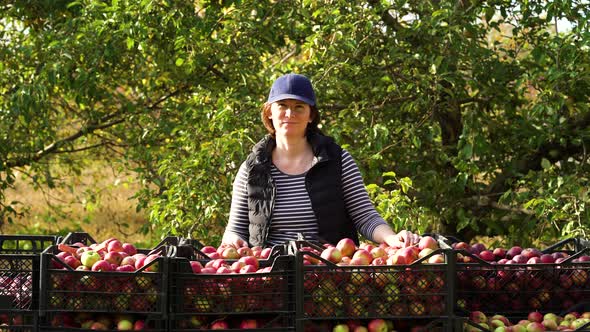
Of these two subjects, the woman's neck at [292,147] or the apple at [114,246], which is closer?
the apple at [114,246]

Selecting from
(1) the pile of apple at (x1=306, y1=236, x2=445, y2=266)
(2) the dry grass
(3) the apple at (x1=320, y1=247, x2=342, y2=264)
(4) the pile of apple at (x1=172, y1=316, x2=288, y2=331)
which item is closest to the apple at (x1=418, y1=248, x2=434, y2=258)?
(1) the pile of apple at (x1=306, y1=236, x2=445, y2=266)

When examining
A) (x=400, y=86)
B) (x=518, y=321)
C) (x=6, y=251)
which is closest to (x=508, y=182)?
(x=400, y=86)

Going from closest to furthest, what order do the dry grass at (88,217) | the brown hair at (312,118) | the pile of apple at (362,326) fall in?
1. the pile of apple at (362,326)
2. the brown hair at (312,118)
3. the dry grass at (88,217)

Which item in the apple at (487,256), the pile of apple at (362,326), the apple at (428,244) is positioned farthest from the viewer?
the apple at (487,256)

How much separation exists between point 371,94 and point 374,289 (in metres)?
2.81

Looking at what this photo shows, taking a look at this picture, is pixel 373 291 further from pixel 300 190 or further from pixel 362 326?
pixel 300 190

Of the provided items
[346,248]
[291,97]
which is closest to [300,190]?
[291,97]

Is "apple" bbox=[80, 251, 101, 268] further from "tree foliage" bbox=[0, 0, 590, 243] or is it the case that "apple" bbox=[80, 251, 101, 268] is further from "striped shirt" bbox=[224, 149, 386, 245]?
"tree foliage" bbox=[0, 0, 590, 243]

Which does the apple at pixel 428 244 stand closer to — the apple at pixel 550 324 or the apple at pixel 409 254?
the apple at pixel 409 254

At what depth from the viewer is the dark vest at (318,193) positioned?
3355mm

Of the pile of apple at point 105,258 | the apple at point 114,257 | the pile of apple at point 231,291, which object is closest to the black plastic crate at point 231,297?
the pile of apple at point 231,291

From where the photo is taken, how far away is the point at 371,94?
17.1 feet

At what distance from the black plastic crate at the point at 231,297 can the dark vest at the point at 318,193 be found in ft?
2.80

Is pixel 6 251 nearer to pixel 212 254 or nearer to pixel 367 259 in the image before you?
pixel 212 254
